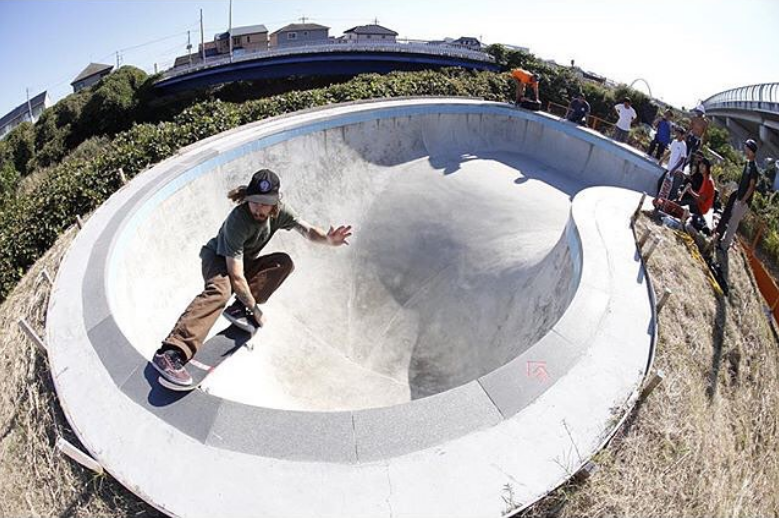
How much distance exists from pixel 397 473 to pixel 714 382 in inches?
191

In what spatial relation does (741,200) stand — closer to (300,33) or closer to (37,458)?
(37,458)

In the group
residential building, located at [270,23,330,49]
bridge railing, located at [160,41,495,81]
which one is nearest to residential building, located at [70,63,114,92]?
residential building, located at [270,23,330,49]

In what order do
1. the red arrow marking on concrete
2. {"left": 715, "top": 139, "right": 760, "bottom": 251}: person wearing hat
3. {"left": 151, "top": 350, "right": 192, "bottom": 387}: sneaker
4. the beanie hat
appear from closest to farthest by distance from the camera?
1. the beanie hat
2. {"left": 151, "top": 350, "right": 192, "bottom": 387}: sneaker
3. the red arrow marking on concrete
4. {"left": 715, "top": 139, "right": 760, "bottom": 251}: person wearing hat

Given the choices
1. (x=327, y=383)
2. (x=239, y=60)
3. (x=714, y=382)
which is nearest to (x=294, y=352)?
(x=327, y=383)

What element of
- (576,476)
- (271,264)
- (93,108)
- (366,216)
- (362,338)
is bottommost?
(93,108)

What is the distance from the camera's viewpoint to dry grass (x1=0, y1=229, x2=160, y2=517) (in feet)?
13.8

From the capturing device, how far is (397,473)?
14.1 feet

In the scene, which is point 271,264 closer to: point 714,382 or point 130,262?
point 130,262

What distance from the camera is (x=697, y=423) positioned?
5.32 metres

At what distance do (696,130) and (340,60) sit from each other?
1308 inches

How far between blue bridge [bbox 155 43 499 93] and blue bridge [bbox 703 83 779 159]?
24827mm

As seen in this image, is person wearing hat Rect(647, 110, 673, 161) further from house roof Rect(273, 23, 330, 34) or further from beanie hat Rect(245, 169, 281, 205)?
house roof Rect(273, 23, 330, 34)

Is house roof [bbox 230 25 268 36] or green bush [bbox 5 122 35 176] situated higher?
house roof [bbox 230 25 268 36]

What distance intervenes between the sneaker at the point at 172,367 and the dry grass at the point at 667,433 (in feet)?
3.47
